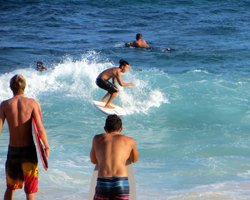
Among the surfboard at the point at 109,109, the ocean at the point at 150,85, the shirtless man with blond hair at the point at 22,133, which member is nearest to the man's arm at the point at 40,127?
the shirtless man with blond hair at the point at 22,133

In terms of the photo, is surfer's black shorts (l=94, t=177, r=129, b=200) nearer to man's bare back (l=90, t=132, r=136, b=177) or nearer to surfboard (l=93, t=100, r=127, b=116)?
man's bare back (l=90, t=132, r=136, b=177)

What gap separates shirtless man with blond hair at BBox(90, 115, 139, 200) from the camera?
17.9 feet

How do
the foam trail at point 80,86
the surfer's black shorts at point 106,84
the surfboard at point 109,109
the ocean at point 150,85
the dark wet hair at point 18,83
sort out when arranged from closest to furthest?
the dark wet hair at point 18,83
the ocean at point 150,85
the surfer's black shorts at point 106,84
the surfboard at point 109,109
the foam trail at point 80,86

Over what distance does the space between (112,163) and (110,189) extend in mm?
217

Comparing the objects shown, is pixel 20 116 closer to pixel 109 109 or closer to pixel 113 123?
pixel 113 123

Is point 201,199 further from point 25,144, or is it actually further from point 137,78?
point 137,78

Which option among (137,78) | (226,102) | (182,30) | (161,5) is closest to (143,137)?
(226,102)

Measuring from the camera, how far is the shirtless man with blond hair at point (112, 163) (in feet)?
17.9

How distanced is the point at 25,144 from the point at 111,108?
6.60 metres

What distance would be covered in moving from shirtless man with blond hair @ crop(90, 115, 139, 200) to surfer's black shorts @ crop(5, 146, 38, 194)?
2.33 ft

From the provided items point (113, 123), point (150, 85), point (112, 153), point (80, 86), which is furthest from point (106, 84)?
point (112, 153)

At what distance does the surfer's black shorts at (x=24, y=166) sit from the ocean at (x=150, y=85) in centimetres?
185

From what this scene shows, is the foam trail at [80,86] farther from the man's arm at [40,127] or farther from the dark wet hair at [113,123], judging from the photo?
the dark wet hair at [113,123]

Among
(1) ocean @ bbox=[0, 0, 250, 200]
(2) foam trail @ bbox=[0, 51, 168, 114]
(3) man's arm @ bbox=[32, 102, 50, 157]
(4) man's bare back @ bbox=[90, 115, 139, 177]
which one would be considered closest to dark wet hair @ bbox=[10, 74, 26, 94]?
(3) man's arm @ bbox=[32, 102, 50, 157]
